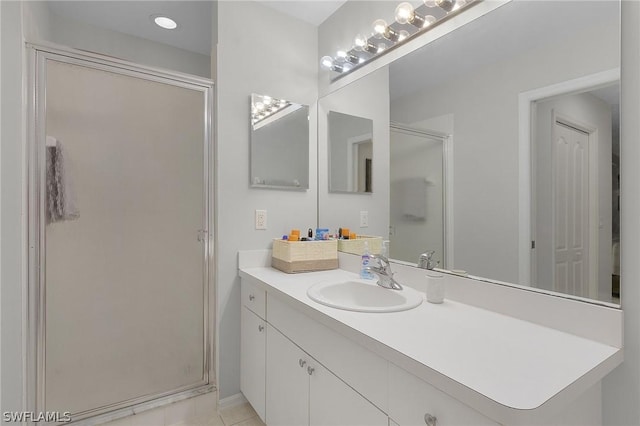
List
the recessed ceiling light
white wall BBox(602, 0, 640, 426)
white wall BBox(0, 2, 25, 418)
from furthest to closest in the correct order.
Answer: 1. the recessed ceiling light
2. white wall BBox(0, 2, 25, 418)
3. white wall BBox(602, 0, 640, 426)

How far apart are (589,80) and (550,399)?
91cm

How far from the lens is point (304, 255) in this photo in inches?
69.2

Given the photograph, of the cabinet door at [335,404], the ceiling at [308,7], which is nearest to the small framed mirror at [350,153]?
the ceiling at [308,7]

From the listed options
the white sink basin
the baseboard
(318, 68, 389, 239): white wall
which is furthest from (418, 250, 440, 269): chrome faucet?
the baseboard

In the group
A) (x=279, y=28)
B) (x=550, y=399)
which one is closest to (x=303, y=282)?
(x=550, y=399)

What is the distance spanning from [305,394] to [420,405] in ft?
1.91

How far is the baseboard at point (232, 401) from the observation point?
1.79 metres

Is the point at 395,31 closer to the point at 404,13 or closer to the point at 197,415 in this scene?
the point at 404,13

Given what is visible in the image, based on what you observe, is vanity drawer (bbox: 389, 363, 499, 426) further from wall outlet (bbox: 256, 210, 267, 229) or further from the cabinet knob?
wall outlet (bbox: 256, 210, 267, 229)

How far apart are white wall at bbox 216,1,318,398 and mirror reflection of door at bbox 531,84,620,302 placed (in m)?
1.34

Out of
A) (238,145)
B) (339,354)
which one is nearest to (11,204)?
(238,145)

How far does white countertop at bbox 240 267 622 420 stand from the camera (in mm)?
637

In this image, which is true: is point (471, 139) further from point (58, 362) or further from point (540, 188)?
point (58, 362)

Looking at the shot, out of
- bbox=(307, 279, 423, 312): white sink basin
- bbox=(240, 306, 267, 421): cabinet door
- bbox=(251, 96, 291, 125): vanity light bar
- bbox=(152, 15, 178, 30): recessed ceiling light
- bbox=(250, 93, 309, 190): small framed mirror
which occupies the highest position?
bbox=(152, 15, 178, 30): recessed ceiling light
